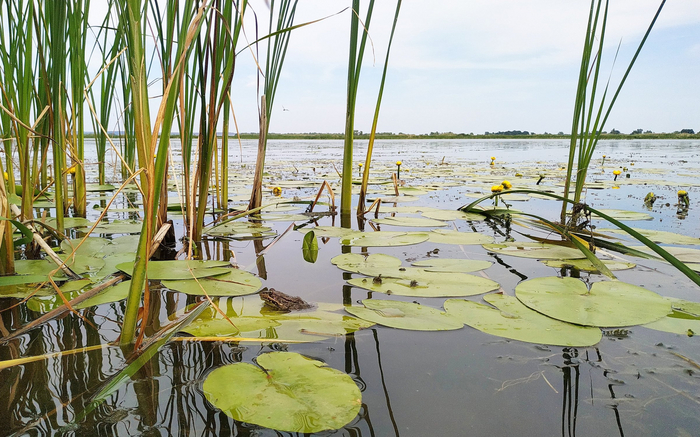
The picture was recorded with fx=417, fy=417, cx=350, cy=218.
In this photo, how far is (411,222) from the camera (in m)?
2.16

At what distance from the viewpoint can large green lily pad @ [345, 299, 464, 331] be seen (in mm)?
921

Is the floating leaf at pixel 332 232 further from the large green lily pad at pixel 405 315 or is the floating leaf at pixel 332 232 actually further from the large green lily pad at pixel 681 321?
the large green lily pad at pixel 681 321

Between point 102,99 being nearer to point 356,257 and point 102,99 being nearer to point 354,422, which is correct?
point 356,257

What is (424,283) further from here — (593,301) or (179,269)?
(179,269)

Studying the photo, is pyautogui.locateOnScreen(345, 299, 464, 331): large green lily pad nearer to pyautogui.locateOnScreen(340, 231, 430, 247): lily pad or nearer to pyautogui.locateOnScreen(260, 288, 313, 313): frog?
pyautogui.locateOnScreen(260, 288, 313, 313): frog

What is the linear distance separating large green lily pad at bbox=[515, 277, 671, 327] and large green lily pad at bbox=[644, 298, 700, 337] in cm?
1

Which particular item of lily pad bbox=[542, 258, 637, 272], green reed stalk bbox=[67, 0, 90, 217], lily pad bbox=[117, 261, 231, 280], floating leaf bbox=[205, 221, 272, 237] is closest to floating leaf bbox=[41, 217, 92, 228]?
green reed stalk bbox=[67, 0, 90, 217]

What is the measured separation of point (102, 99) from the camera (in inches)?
85.0

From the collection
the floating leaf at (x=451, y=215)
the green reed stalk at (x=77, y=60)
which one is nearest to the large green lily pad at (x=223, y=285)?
the green reed stalk at (x=77, y=60)

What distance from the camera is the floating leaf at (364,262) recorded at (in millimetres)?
1365

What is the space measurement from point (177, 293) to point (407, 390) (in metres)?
0.75

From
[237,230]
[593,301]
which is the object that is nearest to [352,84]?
[237,230]

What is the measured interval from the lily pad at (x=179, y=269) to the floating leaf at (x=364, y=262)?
0.37 meters

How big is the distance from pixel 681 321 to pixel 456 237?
895 millimetres
